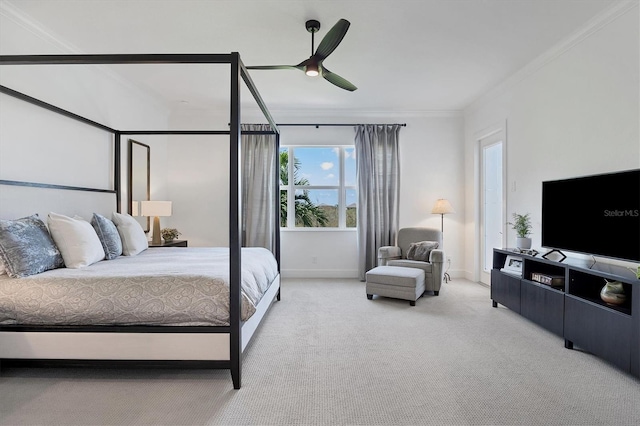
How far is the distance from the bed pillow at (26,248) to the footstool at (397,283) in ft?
10.3

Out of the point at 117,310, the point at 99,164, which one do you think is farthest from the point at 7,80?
the point at 117,310

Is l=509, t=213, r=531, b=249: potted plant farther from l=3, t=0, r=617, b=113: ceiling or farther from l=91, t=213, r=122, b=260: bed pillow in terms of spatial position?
l=91, t=213, r=122, b=260: bed pillow

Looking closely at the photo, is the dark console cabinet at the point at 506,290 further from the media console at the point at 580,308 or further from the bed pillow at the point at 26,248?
the bed pillow at the point at 26,248

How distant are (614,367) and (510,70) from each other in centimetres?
318

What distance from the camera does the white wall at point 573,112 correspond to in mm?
2709

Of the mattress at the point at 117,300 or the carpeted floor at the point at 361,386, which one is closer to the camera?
the carpeted floor at the point at 361,386

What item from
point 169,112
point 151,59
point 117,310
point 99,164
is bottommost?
point 117,310

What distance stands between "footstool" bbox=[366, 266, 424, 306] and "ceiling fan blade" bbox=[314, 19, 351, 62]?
8.38ft

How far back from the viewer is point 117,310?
217cm

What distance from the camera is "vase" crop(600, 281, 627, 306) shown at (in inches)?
95.9

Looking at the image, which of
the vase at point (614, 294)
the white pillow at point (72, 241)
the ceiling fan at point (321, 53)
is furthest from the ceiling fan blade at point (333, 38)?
the vase at point (614, 294)

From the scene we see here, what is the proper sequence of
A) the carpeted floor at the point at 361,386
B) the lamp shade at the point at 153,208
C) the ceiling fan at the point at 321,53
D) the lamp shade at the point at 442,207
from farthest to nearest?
the lamp shade at the point at 442,207 → the lamp shade at the point at 153,208 → the ceiling fan at the point at 321,53 → the carpeted floor at the point at 361,386

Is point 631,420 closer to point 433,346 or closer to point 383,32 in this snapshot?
point 433,346

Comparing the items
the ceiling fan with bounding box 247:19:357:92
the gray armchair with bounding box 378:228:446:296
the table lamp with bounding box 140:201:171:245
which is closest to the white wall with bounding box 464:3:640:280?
the gray armchair with bounding box 378:228:446:296
